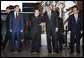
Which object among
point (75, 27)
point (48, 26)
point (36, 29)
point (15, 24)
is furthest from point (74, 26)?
point (15, 24)

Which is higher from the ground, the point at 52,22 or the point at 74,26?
the point at 52,22

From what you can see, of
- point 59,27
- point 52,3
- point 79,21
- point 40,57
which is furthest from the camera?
point 52,3

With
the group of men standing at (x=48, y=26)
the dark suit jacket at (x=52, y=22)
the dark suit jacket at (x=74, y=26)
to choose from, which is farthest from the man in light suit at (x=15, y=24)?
the dark suit jacket at (x=74, y=26)

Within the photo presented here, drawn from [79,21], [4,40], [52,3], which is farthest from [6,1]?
[79,21]

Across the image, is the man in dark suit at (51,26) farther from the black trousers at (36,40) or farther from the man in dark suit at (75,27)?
the man in dark suit at (75,27)

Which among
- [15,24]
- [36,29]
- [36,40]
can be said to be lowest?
[36,40]

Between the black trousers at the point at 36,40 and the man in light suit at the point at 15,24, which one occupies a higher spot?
the man in light suit at the point at 15,24

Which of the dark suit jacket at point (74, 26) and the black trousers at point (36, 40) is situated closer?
the dark suit jacket at point (74, 26)

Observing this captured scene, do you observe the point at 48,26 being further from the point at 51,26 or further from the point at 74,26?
the point at 74,26

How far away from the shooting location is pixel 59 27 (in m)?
7.79

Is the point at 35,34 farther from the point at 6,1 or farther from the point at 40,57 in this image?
the point at 6,1

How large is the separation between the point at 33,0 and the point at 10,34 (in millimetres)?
3096

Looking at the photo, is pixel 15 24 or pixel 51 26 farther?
pixel 15 24

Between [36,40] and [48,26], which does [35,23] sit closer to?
[48,26]
